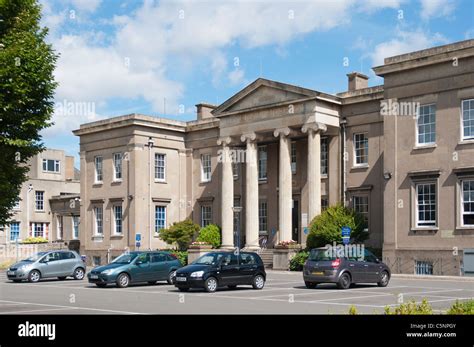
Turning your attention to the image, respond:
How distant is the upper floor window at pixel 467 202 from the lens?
34.5 metres

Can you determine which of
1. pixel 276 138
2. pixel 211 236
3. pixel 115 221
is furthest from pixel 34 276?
pixel 115 221

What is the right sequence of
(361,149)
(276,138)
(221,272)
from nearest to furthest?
(221,272), (361,149), (276,138)

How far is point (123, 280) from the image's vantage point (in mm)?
28594

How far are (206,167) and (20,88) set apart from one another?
31508 millimetres

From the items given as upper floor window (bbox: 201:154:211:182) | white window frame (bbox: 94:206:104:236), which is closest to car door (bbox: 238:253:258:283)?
upper floor window (bbox: 201:154:211:182)

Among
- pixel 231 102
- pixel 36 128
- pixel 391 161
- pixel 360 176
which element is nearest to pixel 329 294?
pixel 36 128

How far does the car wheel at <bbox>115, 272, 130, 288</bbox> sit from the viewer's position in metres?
28.4

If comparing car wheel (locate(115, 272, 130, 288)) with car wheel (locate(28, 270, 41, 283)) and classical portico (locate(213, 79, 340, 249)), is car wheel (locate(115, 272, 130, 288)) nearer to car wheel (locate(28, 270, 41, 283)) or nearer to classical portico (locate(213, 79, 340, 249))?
car wheel (locate(28, 270, 41, 283))

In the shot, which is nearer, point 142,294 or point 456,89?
point 142,294

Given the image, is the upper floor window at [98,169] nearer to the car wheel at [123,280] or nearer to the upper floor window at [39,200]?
the upper floor window at [39,200]

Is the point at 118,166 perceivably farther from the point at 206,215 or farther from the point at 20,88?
A: the point at 20,88

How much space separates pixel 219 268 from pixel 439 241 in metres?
14.5

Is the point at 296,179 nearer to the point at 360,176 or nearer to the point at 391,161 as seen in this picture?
the point at 360,176
